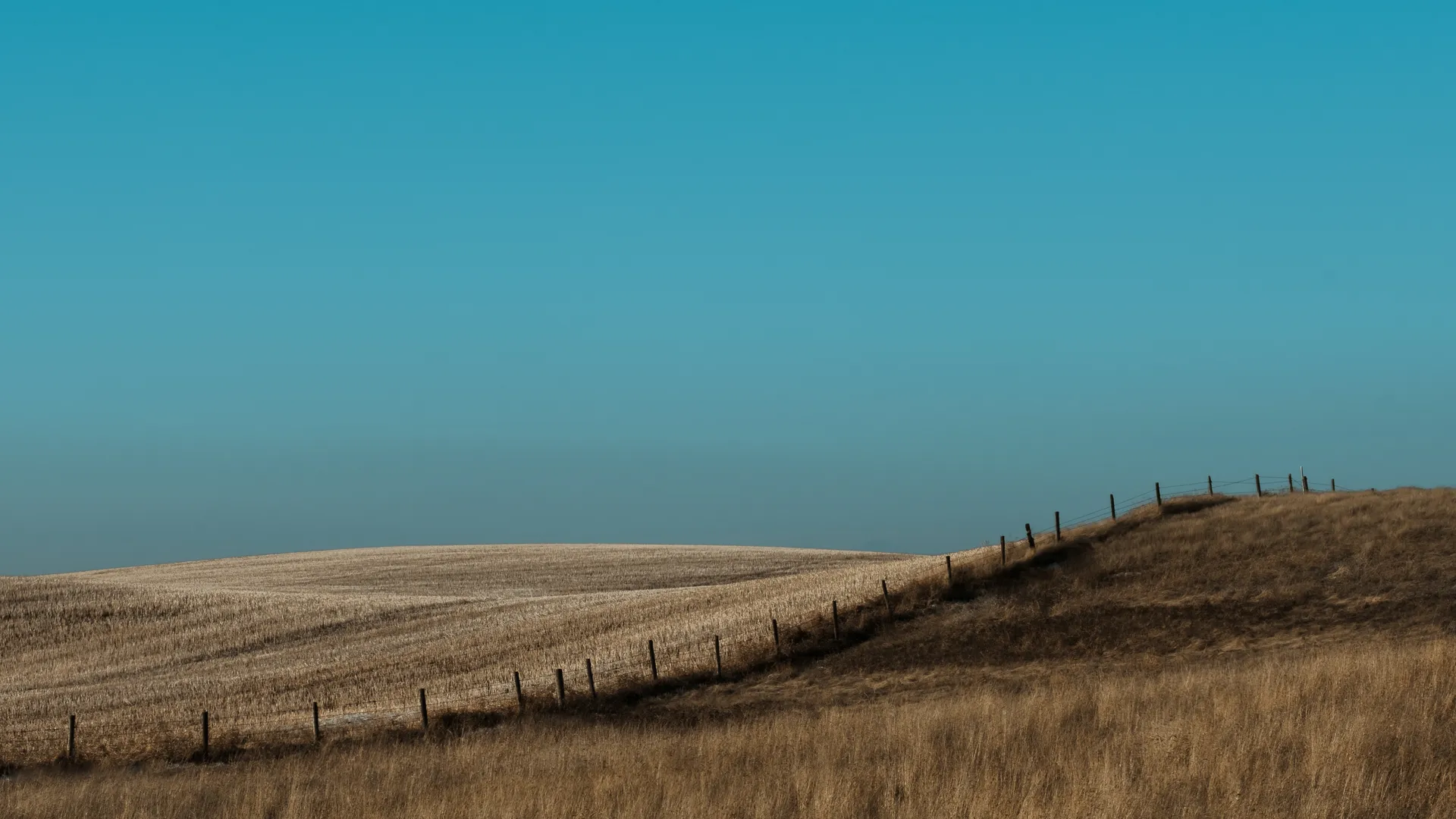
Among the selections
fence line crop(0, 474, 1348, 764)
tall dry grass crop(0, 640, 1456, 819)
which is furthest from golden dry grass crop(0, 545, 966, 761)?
tall dry grass crop(0, 640, 1456, 819)

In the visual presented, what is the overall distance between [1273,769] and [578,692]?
Answer: 24.7 metres

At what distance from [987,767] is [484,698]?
929 inches

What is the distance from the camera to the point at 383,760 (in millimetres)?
19500

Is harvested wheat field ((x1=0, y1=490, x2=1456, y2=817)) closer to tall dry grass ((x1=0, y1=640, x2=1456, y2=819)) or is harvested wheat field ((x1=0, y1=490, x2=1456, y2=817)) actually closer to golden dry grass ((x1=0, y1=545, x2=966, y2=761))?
tall dry grass ((x1=0, y1=640, x2=1456, y2=819))

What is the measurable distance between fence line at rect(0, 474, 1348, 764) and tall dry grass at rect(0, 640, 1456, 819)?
9.56 metres

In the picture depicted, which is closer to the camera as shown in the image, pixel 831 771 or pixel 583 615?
pixel 831 771

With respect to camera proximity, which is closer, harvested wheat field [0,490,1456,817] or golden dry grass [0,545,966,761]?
harvested wheat field [0,490,1456,817]

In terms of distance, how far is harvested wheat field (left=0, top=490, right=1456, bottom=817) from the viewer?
10891 mm

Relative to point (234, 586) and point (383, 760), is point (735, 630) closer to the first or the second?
point (383, 760)

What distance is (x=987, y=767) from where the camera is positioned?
12.1m

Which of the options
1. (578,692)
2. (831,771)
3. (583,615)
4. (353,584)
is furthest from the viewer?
(353,584)

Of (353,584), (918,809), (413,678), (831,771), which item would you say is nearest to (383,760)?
(831,771)

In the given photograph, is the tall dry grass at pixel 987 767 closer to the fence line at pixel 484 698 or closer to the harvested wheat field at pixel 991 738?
the harvested wheat field at pixel 991 738

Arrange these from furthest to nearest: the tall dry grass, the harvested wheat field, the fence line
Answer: the fence line → the harvested wheat field → the tall dry grass
